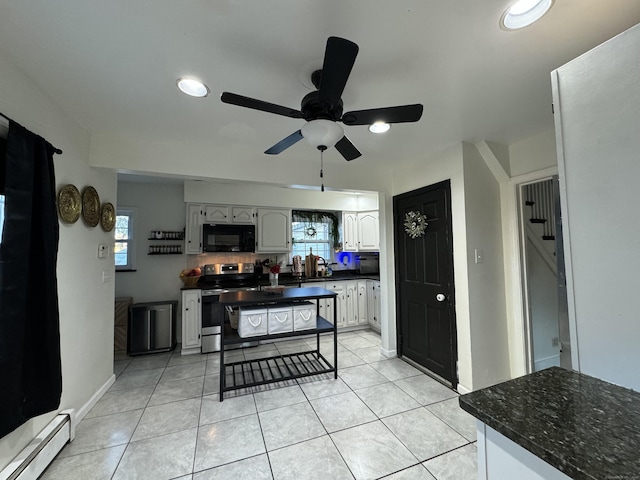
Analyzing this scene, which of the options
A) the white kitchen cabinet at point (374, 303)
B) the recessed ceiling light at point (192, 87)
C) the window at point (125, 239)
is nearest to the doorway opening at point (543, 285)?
the white kitchen cabinet at point (374, 303)

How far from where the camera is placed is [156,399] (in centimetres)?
251

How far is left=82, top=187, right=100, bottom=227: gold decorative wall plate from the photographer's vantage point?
89.2 inches

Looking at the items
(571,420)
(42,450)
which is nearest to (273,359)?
(42,450)

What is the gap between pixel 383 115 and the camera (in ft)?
4.90

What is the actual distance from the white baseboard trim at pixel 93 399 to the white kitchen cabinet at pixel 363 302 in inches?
133

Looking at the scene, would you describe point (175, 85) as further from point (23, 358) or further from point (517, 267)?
point (517, 267)

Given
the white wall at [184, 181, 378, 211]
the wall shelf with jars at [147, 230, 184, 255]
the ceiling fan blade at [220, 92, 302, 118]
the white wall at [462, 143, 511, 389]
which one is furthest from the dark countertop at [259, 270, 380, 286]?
the ceiling fan blade at [220, 92, 302, 118]

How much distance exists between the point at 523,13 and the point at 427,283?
2342 millimetres

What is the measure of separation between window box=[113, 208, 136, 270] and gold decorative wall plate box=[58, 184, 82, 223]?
218 centimetres

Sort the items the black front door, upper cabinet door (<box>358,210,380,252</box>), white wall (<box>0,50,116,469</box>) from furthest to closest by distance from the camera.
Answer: upper cabinet door (<box>358,210,380,252</box>)
the black front door
white wall (<box>0,50,116,469</box>)

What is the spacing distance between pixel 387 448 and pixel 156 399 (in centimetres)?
210

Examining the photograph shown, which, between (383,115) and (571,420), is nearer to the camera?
(571,420)

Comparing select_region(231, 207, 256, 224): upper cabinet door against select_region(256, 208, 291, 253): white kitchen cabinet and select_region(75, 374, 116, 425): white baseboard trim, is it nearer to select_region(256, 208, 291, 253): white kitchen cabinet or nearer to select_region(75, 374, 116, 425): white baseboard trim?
select_region(256, 208, 291, 253): white kitchen cabinet

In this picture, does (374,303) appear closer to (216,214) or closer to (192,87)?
(216,214)
